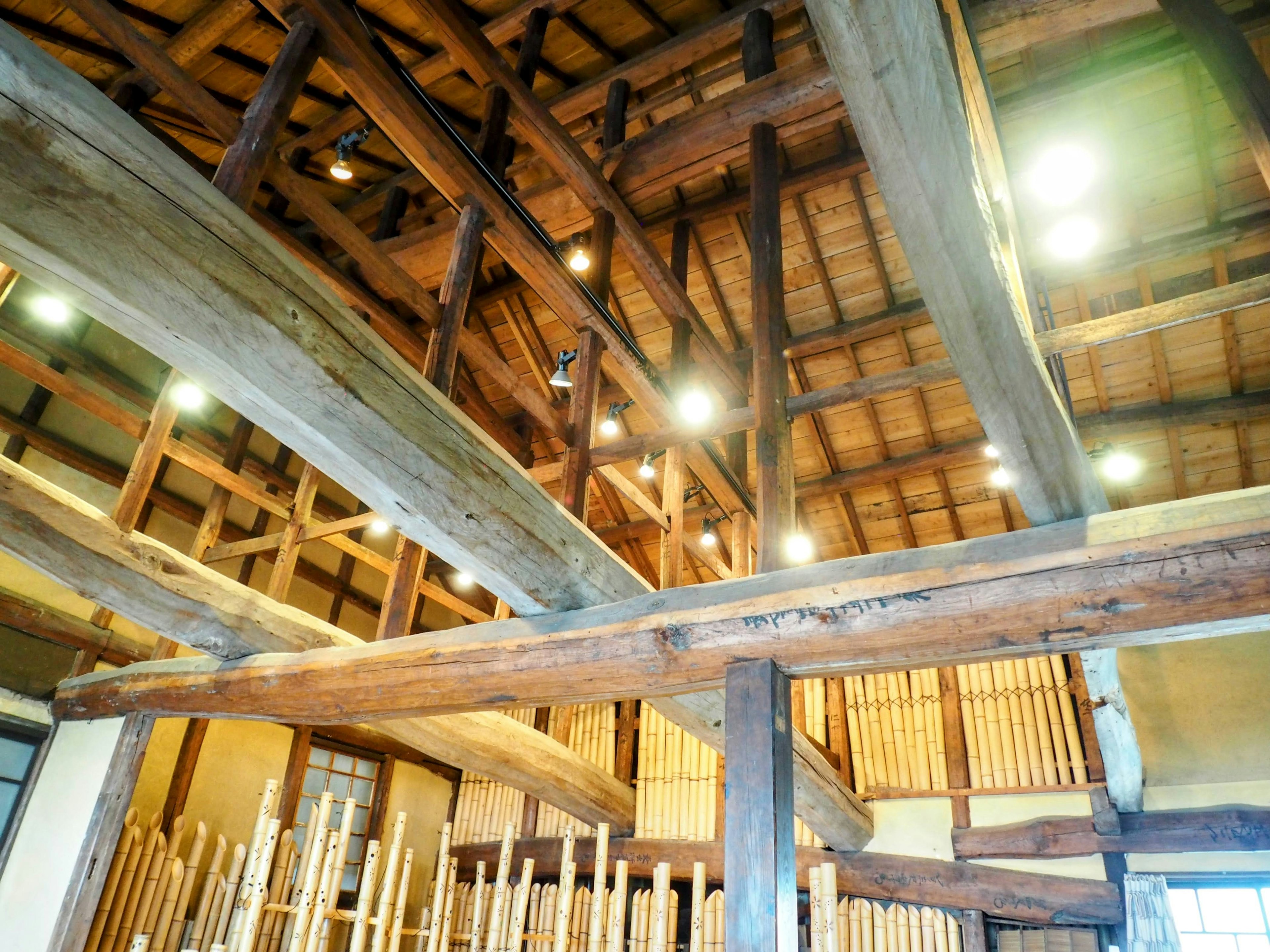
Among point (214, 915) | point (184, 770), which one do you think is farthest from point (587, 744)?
point (184, 770)

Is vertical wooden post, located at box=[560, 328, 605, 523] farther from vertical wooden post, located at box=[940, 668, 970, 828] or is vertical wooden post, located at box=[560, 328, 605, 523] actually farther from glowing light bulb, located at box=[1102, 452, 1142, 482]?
glowing light bulb, located at box=[1102, 452, 1142, 482]

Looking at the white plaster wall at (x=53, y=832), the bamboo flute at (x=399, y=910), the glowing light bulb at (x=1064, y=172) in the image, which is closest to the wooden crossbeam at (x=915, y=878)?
the bamboo flute at (x=399, y=910)

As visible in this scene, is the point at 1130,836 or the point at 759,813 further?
the point at 1130,836

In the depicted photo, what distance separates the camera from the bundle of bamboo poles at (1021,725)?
748 centimetres

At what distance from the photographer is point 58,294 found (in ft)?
7.34

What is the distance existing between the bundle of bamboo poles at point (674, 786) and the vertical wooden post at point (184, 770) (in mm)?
4258

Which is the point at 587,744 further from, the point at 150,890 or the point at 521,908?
the point at 150,890

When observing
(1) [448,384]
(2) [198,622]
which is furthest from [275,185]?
(2) [198,622]

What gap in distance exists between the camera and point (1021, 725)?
25.6 feet

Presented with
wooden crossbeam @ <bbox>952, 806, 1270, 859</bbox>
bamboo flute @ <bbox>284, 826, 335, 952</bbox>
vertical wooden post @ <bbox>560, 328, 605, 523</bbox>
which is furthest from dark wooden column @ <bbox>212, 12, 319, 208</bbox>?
wooden crossbeam @ <bbox>952, 806, 1270, 859</bbox>

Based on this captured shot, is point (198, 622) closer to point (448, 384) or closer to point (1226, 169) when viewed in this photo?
point (448, 384)

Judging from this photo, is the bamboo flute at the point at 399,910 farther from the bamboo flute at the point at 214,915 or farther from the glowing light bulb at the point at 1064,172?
the glowing light bulb at the point at 1064,172

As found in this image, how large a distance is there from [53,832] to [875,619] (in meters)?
6.45

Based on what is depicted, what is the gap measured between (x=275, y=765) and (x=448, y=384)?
6.34m
